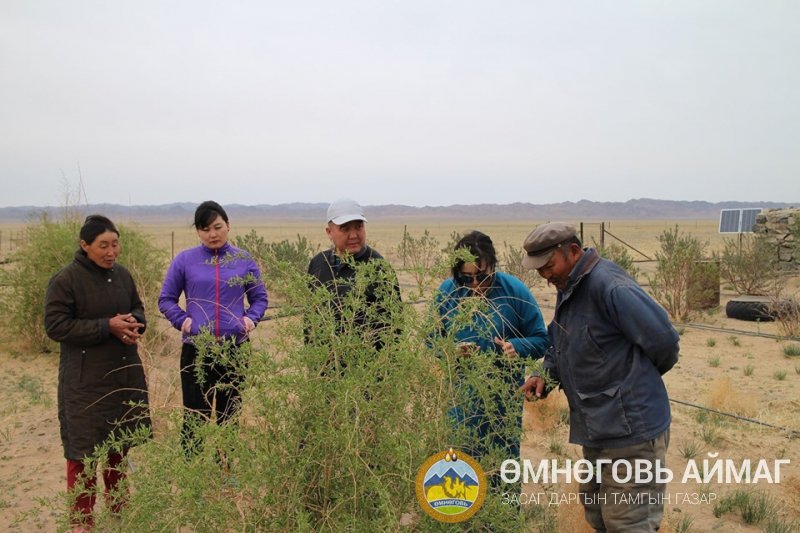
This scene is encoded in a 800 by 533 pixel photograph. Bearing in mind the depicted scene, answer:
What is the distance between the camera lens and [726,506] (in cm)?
383

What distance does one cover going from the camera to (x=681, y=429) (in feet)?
17.5

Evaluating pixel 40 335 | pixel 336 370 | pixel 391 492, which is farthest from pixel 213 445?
pixel 40 335

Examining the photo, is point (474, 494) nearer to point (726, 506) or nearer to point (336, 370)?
point (336, 370)

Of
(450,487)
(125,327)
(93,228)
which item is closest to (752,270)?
(125,327)

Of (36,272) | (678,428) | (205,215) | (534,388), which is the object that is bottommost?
(678,428)

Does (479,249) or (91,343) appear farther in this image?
(91,343)

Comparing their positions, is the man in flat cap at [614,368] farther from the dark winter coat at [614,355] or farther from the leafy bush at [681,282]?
the leafy bush at [681,282]

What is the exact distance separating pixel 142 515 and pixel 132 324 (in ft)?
5.44

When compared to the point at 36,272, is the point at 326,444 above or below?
above

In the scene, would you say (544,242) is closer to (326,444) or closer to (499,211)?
(326,444)

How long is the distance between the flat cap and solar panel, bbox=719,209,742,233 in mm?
22464

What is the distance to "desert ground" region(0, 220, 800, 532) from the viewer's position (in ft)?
12.3

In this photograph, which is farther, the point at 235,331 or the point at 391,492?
the point at 235,331

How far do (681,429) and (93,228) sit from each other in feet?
15.6
